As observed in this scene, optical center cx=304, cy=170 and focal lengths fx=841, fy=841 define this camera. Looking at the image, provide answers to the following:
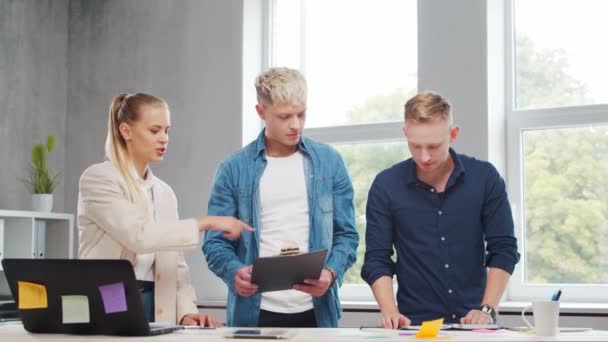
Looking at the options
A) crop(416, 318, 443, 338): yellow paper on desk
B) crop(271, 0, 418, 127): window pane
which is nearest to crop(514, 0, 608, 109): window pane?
crop(271, 0, 418, 127): window pane

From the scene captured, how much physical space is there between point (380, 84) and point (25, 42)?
85.2 inches

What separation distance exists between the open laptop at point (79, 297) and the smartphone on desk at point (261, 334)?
196 mm

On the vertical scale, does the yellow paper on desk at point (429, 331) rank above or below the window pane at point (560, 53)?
below

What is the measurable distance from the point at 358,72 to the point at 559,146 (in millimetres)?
1175

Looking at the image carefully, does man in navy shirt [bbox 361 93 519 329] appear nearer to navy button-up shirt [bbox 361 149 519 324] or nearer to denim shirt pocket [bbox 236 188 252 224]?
navy button-up shirt [bbox 361 149 519 324]

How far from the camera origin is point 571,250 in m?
3.97

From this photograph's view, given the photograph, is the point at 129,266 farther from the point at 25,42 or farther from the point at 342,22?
the point at 25,42

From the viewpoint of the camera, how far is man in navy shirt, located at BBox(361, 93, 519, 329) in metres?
2.52

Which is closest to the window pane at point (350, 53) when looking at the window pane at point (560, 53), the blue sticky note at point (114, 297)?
the window pane at point (560, 53)

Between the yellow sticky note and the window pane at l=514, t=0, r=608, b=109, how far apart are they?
2729mm

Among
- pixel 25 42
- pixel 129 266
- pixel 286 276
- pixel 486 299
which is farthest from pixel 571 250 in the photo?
pixel 25 42

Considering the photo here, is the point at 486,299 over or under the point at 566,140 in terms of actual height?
under

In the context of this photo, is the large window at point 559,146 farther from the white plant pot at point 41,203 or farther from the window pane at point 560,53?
the white plant pot at point 41,203

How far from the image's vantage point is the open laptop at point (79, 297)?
208 centimetres
